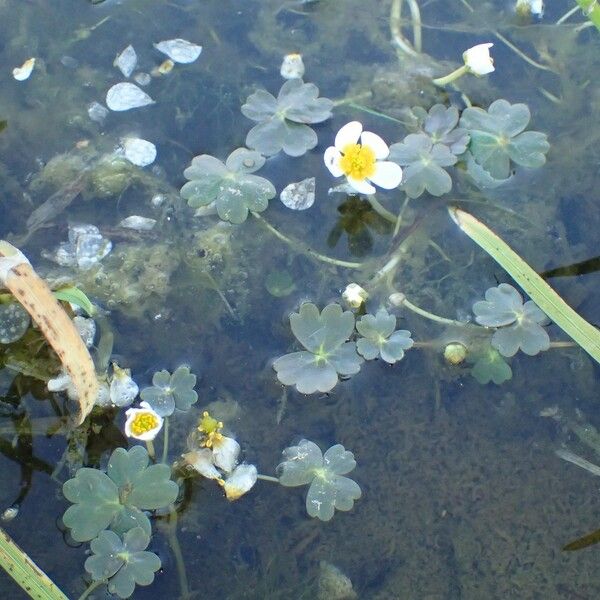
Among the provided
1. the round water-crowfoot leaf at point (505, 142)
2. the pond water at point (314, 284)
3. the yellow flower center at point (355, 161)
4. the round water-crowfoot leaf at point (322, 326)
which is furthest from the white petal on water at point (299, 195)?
the round water-crowfoot leaf at point (505, 142)

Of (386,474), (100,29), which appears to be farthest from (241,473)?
(100,29)

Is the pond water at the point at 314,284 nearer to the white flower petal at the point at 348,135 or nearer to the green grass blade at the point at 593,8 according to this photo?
the white flower petal at the point at 348,135

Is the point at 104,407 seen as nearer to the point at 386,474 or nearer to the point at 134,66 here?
the point at 386,474

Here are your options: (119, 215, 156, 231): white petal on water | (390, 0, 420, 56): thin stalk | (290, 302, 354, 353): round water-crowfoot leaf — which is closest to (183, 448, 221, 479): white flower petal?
(290, 302, 354, 353): round water-crowfoot leaf

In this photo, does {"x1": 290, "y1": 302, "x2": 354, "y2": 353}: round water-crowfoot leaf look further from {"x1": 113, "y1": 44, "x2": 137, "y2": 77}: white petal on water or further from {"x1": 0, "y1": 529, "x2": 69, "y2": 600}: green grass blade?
{"x1": 113, "y1": 44, "x2": 137, "y2": 77}: white petal on water

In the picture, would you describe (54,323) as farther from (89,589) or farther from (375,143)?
(375,143)

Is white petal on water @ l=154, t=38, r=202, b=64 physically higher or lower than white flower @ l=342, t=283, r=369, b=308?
higher

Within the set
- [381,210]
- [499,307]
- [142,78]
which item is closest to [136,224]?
[142,78]
